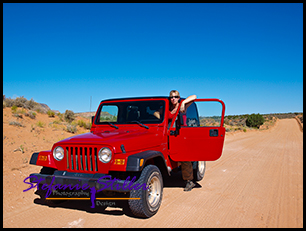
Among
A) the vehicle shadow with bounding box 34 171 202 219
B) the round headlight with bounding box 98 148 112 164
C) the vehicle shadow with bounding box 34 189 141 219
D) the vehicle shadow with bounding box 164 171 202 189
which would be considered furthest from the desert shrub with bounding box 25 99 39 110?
the round headlight with bounding box 98 148 112 164

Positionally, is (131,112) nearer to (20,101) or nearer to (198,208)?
(198,208)

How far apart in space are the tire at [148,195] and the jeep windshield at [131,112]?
1238 mm

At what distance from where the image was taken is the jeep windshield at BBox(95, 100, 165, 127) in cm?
505

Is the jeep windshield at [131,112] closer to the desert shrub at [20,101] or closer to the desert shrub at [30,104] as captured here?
the desert shrub at [20,101]

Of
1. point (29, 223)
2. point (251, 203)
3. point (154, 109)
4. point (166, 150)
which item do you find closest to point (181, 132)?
point (166, 150)

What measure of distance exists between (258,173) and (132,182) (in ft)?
15.8

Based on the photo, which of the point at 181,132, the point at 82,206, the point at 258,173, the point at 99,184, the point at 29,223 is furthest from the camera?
the point at 258,173

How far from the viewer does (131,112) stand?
542cm

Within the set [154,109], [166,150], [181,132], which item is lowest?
[166,150]

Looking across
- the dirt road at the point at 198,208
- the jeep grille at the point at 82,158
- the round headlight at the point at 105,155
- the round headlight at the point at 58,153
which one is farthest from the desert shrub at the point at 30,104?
the round headlight at the point at 105,155

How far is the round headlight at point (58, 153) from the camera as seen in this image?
3.99 m

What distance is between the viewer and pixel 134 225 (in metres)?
3.63

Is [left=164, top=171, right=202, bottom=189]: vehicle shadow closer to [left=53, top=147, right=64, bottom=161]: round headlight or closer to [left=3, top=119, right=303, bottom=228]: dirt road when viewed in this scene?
[left=3, top=119, right=303, bottom=228]: dirt road

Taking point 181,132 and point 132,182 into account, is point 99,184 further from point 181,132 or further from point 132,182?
point 181,132
